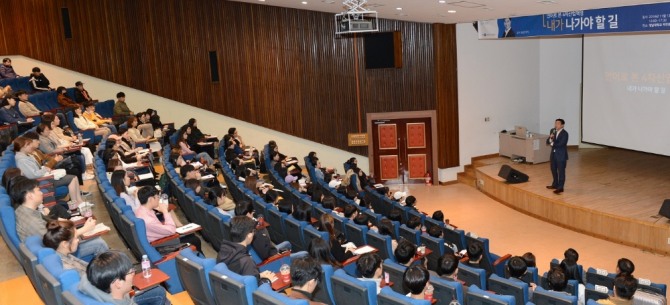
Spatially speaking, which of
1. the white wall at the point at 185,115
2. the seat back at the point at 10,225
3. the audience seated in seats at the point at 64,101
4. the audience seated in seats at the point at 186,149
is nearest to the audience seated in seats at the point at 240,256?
the seat back at the point at 10,225

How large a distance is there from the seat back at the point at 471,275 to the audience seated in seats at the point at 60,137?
5.79 m

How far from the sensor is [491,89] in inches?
546

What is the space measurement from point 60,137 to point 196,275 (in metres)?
5.54

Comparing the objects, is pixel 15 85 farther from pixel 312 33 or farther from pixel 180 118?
pixel 312 33

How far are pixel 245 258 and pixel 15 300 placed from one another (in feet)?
5.78

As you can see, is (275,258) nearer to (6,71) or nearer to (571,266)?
(571,266)

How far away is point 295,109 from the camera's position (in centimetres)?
1434

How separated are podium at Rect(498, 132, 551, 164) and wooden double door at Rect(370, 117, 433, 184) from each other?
1.77 m

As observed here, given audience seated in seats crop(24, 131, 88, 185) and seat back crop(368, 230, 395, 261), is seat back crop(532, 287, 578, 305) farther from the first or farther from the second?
audience seated in seats crop(24, 131, 88, 185)

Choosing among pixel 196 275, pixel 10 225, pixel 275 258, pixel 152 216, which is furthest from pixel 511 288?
pixel 10 225

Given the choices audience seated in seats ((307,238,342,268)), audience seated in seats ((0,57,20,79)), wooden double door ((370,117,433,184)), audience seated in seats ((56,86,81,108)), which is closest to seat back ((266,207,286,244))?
audience seated in seats ((307,238,342,268))

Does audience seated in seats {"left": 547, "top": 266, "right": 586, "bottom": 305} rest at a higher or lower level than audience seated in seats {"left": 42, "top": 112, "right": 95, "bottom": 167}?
lower

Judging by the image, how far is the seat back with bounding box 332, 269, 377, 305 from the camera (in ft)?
14.1

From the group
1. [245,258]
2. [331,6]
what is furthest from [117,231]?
[331,6]
